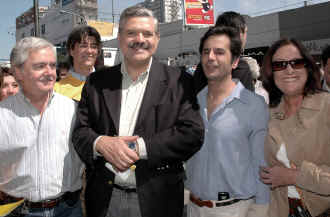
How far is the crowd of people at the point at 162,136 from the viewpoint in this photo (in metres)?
1.99

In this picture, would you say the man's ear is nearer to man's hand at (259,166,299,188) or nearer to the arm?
the arm

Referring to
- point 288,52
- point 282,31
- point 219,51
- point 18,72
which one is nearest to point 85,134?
point 18,72

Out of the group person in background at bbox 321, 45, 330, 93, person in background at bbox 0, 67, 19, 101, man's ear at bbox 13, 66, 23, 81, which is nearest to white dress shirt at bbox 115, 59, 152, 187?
man's ear at bbox 13, 66, 23, 81

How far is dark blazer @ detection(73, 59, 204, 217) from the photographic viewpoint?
196 centimetres

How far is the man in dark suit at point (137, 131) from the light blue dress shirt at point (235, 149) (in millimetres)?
248

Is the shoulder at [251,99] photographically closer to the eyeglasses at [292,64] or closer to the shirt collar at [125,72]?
the eyeglasses at [292,64]

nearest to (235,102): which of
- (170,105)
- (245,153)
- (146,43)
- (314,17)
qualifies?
(245,153)

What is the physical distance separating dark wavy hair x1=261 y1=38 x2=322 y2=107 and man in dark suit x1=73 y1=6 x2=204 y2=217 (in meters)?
0.71

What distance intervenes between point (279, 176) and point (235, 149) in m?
0.36

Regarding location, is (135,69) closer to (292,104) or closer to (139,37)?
(139,37)

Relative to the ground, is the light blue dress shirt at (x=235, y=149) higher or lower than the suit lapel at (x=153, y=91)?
lower

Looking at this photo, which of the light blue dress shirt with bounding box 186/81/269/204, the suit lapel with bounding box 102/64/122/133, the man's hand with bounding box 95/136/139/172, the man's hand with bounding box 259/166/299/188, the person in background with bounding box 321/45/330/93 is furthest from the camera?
the person in background with bounding box 321/45/330/93

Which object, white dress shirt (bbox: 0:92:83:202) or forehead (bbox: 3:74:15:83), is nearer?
white dress shirt (bbox: 0:92:83:202)

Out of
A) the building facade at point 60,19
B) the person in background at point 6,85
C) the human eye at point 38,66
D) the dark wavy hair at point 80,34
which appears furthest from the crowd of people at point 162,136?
the building facade at point 60,19
